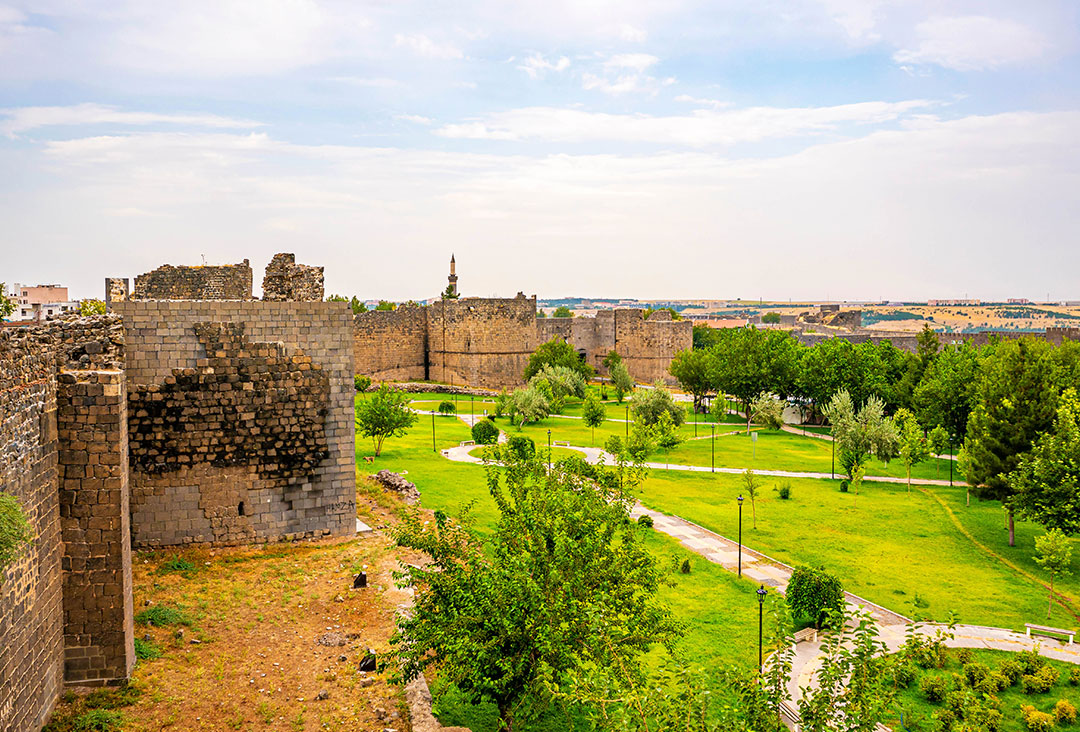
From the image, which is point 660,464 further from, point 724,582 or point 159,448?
point 159,448

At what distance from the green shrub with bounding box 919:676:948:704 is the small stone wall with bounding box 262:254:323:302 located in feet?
42.0

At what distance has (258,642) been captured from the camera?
1108cm

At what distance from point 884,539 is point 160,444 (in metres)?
17.8

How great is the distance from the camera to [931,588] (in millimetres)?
17109

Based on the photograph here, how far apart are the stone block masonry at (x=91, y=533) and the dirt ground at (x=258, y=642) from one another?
50cm

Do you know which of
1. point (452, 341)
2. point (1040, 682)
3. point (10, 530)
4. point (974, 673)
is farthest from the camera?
point (452, 341)

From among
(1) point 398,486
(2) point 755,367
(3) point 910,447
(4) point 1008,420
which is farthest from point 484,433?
(2) point 755,367

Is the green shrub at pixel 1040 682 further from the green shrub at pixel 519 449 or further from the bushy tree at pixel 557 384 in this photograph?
the bushy tree at pixel 557 384

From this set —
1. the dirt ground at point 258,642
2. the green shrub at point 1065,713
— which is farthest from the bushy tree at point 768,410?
the green shrub at point 1065,713

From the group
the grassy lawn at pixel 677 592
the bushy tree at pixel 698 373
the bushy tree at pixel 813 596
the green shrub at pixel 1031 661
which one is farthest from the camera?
the bushy tree at pixel 698 373

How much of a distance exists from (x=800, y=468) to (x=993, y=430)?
908 centimetres

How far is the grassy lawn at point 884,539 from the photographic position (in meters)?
16.4

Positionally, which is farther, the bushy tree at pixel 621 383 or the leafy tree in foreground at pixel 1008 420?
the bushy tree at pixel 621 383

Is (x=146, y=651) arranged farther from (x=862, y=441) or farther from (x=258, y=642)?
(x=862, y=441)
